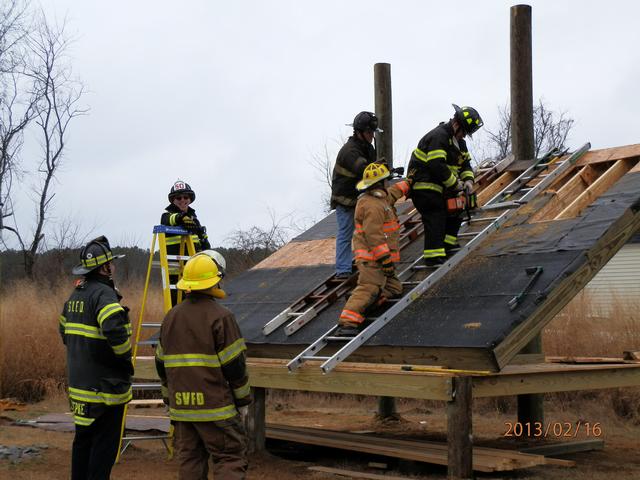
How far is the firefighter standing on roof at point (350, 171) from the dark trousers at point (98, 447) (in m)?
4.04

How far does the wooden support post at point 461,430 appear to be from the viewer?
720 centimetres

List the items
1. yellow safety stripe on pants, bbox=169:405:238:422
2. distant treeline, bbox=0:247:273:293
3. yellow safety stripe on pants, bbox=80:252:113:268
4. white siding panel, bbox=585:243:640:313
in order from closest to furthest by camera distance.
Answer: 1. yellow safety stripe on pants, bbox=169:405:238:422
2. yellow safety stripe on pants, bbox=80:252:113:268
3. distant treeline, bbox=0:247:273:293
4. white siding panel, bbox=585:243:640:313

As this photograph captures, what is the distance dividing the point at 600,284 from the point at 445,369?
2067 centimetres

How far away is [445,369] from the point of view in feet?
24.7

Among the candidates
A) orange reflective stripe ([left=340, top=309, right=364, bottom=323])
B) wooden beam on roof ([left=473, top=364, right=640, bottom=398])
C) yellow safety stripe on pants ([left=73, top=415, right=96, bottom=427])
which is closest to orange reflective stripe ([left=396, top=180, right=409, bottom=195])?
orange reflective stripe ([left=340, top=309, right=364, bottom=323])

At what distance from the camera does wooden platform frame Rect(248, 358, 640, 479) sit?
23.7 feet

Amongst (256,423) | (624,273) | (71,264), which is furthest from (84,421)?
(624,273)

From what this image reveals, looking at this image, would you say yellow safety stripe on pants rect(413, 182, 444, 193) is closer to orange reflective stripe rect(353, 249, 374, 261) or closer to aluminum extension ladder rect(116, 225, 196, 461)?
orange reflective stripe rect(353, 249, 374, 261)

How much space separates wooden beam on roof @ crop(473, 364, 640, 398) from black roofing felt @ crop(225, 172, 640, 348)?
45 cm

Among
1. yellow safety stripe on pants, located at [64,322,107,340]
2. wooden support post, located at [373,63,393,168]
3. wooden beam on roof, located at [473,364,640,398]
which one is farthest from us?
wooden support post, located at [373,63,393,168]

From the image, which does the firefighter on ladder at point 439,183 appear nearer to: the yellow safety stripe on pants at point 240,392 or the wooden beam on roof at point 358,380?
the wooden beam on roof at point 358,380

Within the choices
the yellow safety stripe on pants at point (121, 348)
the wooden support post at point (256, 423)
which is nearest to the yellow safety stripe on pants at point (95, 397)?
the yellow safety stripe on pants at point (121, 348)

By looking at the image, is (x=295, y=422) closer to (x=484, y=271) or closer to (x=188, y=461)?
(x=484, y=271)

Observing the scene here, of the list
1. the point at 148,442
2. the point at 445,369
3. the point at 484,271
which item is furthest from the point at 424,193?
the point at 148,442
